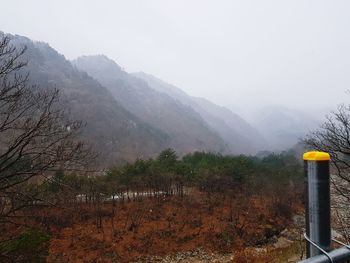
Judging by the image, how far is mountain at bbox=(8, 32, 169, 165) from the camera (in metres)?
105

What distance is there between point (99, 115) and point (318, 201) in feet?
392

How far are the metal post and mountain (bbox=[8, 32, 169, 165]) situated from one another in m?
91.9

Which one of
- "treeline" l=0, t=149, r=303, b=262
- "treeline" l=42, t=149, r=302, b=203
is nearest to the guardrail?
"treeline" l=0, t=149, r=303, b=262

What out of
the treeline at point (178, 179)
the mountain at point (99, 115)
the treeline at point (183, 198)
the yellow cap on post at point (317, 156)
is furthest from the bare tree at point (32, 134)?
the mountain at point (99, 115)

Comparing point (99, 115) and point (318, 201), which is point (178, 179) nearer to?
point (318, 201)

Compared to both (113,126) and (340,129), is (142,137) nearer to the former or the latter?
(113,126)

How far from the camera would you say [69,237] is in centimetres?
2412

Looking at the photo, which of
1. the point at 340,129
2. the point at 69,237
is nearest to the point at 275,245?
the point at 340,129

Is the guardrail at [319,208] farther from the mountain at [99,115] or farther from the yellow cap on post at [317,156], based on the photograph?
the mountain at [99,115]

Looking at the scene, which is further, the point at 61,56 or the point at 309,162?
the point at 61,56

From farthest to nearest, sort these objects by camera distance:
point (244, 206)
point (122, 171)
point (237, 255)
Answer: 1. point (122, 171)
2. point (244, 206)
3. point (237, 255)

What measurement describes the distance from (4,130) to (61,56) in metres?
174

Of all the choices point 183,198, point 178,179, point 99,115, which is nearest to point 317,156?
point 183,198

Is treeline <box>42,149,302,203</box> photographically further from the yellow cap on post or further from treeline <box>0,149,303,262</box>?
the yellow cap on post
